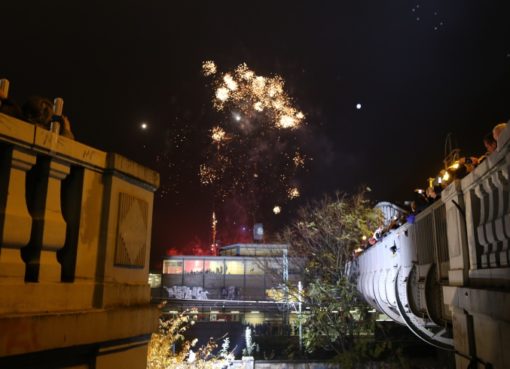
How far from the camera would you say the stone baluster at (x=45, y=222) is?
359 cm

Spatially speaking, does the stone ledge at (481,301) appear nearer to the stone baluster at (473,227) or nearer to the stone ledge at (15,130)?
the stone baluster at (473,227)

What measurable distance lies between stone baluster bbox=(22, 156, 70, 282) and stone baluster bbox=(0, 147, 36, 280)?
14 cm

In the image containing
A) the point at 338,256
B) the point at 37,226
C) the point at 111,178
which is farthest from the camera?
the point at 338,256

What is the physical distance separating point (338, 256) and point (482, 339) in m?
21.2

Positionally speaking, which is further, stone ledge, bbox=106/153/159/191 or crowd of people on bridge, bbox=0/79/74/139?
stone ledge, bbox=106/153/159/191

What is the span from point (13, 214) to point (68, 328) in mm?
1016

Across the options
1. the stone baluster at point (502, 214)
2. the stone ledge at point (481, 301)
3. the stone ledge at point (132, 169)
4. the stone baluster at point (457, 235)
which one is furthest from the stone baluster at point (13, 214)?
the stone baluster at point (457, 235)

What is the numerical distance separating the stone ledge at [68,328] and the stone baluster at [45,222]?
0.38 metres

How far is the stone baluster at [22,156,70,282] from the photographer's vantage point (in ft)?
11.8

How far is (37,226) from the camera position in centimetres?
360

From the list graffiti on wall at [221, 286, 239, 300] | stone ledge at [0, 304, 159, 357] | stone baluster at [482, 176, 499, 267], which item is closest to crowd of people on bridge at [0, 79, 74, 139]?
stone ledge at [0, 304, 159, 357]

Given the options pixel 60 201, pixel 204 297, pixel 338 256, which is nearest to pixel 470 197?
pixel 60 201

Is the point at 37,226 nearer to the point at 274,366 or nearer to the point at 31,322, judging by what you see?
the point at 31,322

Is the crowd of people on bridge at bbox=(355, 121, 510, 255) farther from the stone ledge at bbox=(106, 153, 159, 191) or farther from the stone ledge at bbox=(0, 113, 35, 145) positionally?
the stone ledge at bbox=(0, 113, 35, 145)
